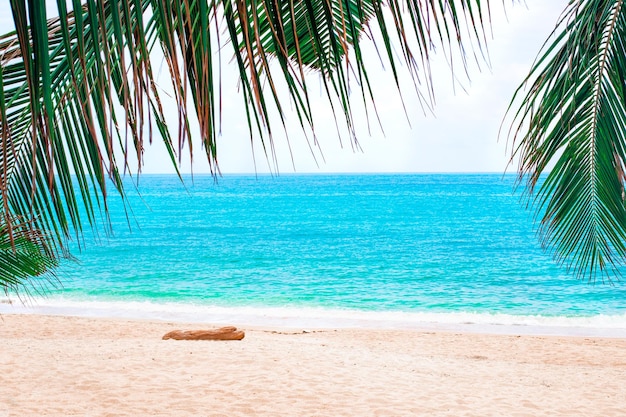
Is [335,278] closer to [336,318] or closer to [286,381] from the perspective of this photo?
[336,318]

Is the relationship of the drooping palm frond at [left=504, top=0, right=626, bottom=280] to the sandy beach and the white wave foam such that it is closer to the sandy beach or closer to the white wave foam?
the sandy beach

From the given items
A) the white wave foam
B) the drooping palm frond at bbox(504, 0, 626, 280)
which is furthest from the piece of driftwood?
the drooping palm frond at bbox(504, 0, 626, 280)

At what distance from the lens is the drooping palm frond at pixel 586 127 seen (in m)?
3.38

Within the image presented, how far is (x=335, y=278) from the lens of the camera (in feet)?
85.0

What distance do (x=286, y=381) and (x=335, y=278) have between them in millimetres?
18481

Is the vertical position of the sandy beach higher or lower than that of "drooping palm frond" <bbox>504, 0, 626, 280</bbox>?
lower

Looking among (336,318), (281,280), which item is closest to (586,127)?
(336,318)

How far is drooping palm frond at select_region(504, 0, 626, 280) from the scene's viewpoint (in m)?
3.38

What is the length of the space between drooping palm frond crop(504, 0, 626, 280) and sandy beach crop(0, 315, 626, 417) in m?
3.36

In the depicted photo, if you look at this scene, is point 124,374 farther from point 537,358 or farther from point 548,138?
point 537,358

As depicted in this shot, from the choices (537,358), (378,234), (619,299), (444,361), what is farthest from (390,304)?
(378,234)

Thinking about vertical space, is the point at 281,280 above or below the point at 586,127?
below

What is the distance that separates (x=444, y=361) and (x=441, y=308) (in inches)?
377

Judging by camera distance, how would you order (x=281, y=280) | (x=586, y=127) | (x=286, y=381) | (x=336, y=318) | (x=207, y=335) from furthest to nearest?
1. (x=281, y=280)
2. (x=336, y=318)
3. (x=207, y=335)
4. (x=286, y=381)
5. (x=586, y=127)
